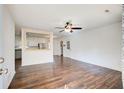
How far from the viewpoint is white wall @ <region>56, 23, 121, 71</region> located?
12.8 ft

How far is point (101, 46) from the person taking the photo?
460 cm

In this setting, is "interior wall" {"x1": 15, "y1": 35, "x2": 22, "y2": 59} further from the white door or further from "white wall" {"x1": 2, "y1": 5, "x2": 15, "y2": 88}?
the white door

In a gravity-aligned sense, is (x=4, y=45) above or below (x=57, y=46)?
above

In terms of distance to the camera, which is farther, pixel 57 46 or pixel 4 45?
pixel 57 46

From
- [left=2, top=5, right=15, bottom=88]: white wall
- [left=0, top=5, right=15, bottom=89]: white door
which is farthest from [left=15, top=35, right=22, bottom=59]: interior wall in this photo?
[left=0, top=5, right=15, bottom=89]: white door

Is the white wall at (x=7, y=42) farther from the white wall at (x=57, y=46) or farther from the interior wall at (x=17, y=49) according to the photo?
the white wall at (x=57, y=46)

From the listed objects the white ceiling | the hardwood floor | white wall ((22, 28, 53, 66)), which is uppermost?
the white ceiling

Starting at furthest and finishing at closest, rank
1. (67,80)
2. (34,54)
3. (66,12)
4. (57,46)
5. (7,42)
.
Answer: (57,46) → (34,54) → (67,80) → (66,12) → (7,42)

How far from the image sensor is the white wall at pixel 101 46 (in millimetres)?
3900

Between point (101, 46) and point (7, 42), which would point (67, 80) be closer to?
point (7, 42)

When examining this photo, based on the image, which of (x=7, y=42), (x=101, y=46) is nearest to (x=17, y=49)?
(x=7, y=42)

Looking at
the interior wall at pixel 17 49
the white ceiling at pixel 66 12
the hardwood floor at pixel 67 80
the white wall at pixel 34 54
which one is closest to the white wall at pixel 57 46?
the white wall at pixel 34 54
